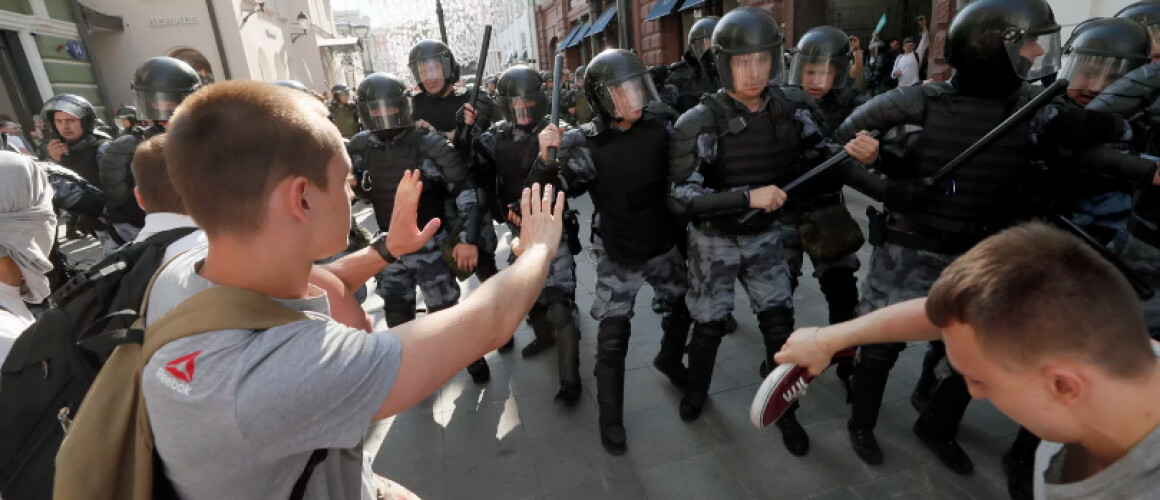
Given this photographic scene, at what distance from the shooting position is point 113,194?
3930 millimetres

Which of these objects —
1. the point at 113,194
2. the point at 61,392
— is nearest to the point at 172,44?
the point at 113,194

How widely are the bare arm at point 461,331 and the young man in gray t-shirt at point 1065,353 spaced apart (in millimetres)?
865

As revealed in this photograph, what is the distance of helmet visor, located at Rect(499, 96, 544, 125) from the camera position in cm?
400

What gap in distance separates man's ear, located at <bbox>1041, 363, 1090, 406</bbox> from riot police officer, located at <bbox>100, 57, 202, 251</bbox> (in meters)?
4.92

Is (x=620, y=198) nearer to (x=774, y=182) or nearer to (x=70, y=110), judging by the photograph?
(x=774, y=182)

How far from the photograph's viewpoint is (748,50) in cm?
288

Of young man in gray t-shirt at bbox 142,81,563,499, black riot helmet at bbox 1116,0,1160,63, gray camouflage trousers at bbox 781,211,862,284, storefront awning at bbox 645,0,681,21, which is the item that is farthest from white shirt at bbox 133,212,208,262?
storefront awning at bbox 645,0,681,21

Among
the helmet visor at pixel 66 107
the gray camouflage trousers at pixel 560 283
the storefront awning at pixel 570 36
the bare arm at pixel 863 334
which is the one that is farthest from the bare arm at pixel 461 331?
the storefront awning at pixel 570 36

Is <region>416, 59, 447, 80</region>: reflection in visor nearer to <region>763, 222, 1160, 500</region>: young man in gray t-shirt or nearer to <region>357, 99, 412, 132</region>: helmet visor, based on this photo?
<region>357, 99, 412, 132</region>: helmet visor

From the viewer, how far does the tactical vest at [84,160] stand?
4.81 metres

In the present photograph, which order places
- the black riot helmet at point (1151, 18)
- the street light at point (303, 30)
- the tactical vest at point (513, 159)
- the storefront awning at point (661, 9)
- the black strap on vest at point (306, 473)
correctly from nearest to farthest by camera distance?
the black strap on vest at point (306, 473) → the black riot helmet at point (1151, 18) → the tactical vest at point (513, 159) → the storefront awning at point (661, 9) → the street light at point (303, 30)

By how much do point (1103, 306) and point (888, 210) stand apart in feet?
6.91

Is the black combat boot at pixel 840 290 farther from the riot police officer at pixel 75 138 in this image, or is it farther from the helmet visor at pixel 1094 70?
the riot police officer at pixel 75 138

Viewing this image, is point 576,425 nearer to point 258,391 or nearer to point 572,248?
point 572,248
